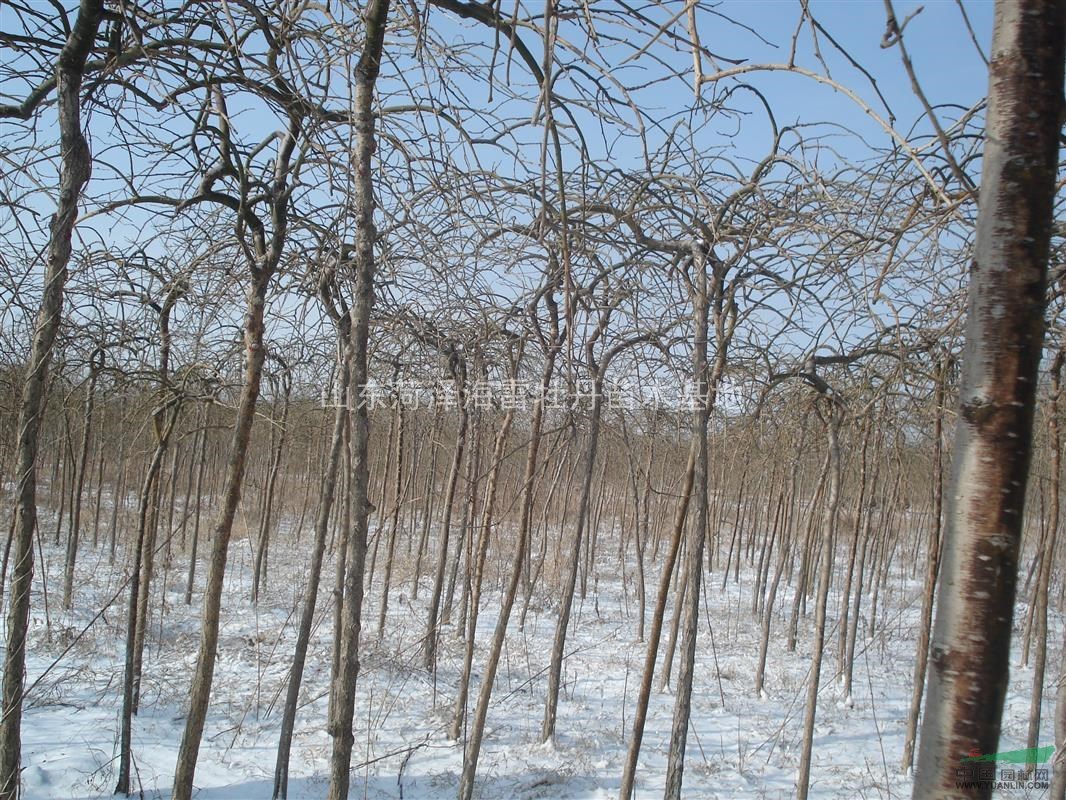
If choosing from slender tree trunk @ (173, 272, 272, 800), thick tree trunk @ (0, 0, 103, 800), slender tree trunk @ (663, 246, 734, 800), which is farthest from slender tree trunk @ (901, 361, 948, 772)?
thick tree trunk @ (0, 0, 103, 800)

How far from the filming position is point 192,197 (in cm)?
290

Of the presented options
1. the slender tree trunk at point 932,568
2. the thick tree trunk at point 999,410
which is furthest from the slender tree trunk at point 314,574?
the slender tree trunk at point 932,568

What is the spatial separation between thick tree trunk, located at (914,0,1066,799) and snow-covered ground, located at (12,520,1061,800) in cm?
315

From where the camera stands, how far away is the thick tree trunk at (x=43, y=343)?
2.27 meters

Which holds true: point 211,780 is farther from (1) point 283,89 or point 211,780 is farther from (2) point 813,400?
(2) point 813,400

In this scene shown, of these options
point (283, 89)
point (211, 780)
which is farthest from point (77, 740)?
point (283, 89)

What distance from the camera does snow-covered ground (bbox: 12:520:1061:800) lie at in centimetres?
507

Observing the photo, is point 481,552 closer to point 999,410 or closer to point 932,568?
point 999,410

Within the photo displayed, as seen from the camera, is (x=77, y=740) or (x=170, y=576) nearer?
(x=77, y=740)

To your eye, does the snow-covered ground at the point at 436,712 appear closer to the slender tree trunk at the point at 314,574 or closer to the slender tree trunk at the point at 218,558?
the slender tree trunk at the point at 314,574

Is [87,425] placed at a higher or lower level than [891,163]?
lower

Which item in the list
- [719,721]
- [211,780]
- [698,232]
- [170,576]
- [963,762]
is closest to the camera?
[963,762]

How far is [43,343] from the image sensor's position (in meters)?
2.36

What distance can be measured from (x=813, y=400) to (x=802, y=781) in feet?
8.67
